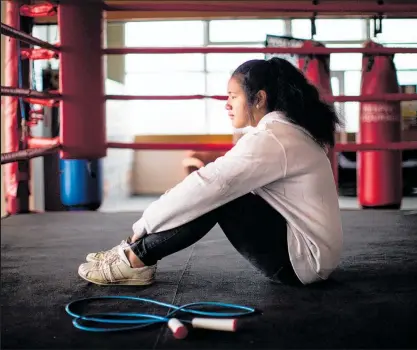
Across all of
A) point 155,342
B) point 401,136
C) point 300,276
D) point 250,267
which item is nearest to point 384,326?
point 300,276

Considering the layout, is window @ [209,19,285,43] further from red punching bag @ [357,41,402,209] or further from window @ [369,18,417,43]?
red punching bag @ [357,41,402,209]

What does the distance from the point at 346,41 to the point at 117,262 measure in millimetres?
5517

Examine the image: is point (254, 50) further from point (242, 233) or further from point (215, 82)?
point (215, 82)

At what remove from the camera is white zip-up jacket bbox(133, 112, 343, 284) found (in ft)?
4.68

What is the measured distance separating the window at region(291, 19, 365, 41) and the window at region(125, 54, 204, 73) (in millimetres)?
1155

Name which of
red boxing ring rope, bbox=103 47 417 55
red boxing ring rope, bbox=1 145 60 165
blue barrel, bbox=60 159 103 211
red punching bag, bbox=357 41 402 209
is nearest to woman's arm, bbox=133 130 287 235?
red boxing ring rope, bbox=1 145 60 165

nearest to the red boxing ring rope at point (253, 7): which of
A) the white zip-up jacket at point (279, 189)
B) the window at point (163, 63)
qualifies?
the white zip-up jacket at point (279, 189)

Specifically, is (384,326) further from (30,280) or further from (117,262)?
(30,280)

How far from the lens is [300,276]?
1565 mm

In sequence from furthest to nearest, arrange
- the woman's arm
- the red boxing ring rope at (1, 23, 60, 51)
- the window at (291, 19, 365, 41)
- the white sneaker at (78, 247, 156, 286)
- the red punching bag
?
the window at (291, 19, 365, 41) → the red punching bag → the red boxing ring rope at (1, 23, 60, 51) → the white sneaker at (78, 247, 156, 286) → the woman's arm

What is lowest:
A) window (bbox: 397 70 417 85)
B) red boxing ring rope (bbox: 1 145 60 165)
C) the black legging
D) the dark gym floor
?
the dark gym floor

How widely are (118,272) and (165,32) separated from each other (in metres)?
5.54

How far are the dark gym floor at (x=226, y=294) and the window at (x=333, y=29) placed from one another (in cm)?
417

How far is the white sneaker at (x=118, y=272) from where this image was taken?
62.2 inches
